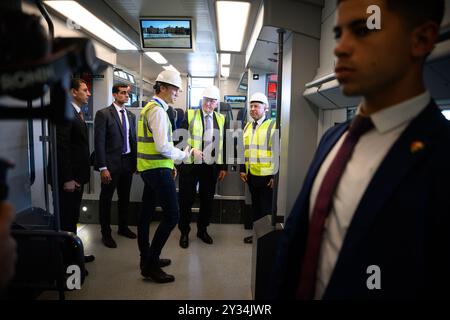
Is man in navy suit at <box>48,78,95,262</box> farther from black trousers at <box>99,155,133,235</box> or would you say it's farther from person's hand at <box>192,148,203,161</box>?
person's hand at <box>192,148,203,161</box>

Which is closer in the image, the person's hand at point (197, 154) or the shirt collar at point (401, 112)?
the shirt collar at point (401, 112)

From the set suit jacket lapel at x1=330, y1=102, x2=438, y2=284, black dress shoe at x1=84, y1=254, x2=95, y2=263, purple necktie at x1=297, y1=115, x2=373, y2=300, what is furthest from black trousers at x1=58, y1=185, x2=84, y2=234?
suit jacket lapel at x1=330, y1=102, x2=438, y2=284

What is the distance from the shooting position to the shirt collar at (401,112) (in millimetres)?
794

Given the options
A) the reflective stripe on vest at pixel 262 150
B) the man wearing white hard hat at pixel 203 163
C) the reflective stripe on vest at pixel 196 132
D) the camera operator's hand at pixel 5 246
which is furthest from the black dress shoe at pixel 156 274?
the camera operator's hand at pixel 5 246

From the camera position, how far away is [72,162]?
2875 millimetres

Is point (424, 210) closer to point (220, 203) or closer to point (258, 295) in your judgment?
point (258, 295)

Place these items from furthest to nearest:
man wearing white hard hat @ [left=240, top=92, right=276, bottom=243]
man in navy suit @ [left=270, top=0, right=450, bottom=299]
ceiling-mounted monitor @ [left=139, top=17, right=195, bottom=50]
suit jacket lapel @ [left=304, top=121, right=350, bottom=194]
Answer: ceiling-mounted monitor @ [left=139, top=17, right=195, bottom=50] < man wearing white hard hat @ [left=240, top=92, right=276, bottom=243] < suit jacket lapel @ [left=304, top=121, right=350, bottom=194] < man in navy suit @ [left=270, top=0, right=450, bottom=299]

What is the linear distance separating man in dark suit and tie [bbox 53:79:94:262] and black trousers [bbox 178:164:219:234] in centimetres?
112

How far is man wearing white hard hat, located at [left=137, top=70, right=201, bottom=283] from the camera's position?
8.42 feet

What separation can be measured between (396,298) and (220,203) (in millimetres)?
3840

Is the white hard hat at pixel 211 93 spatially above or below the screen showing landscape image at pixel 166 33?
below

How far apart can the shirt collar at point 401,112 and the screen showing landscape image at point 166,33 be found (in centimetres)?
405

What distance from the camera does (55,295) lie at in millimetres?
2512

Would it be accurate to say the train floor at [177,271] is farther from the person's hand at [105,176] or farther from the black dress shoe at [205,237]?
the person's hand at [105,176]
